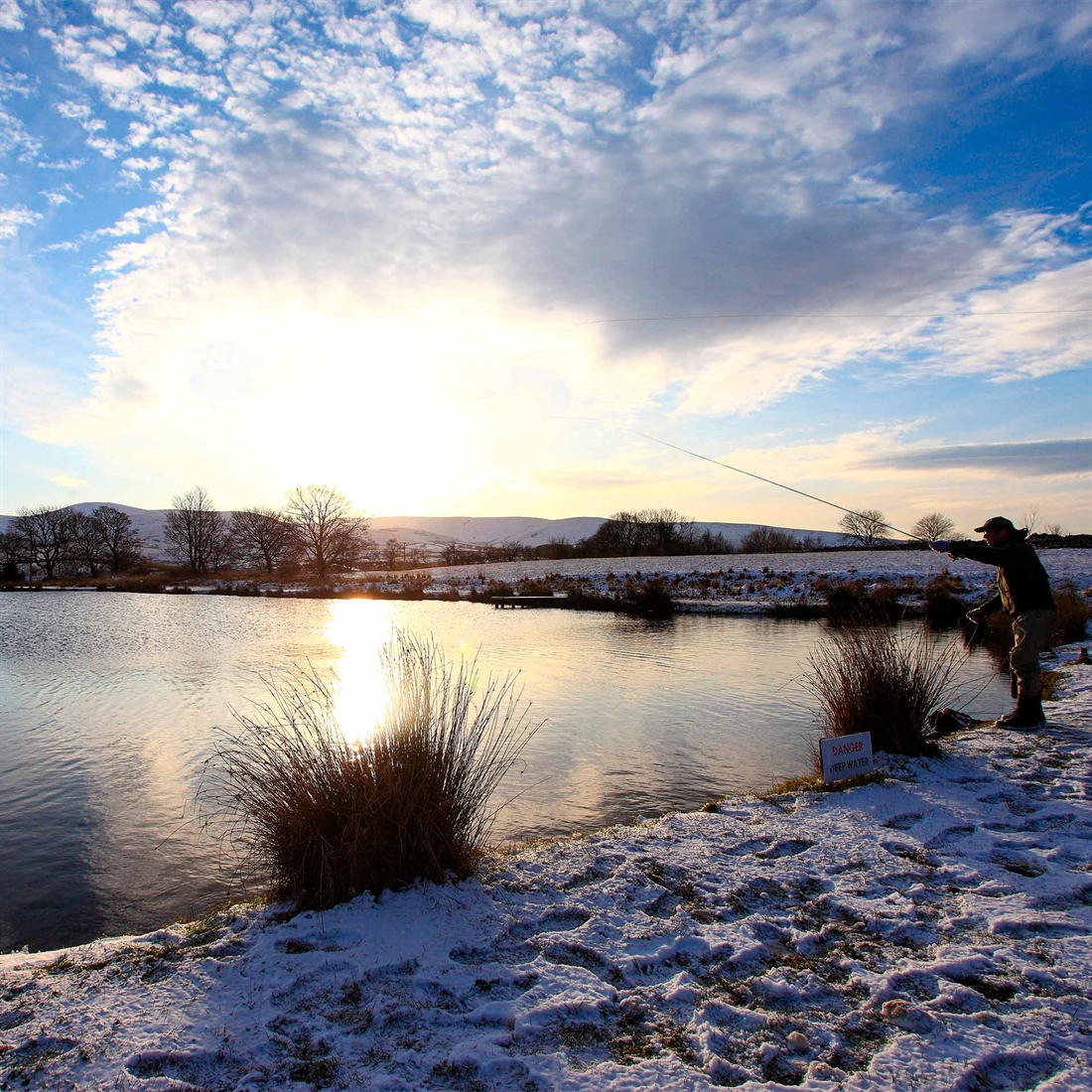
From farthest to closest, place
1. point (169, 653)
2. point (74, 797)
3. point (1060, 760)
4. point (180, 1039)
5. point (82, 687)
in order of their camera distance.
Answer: point (169, 653)
point (82, 687)
point (74, 797)
point (1060, 760)
point (180, 1039)

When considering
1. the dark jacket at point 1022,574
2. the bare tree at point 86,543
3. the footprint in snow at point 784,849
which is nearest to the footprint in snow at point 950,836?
the footprint in snow at point 784,849

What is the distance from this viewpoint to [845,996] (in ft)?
9.86

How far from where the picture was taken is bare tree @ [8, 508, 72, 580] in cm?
6906

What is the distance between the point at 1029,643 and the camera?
7.17m

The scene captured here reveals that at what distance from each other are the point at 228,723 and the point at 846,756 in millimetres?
7787

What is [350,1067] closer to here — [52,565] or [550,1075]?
[550,1075]

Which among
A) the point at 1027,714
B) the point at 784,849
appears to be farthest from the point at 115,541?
the point at 784,849

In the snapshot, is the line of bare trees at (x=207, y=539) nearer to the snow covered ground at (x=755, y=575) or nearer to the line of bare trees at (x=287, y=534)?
the line of bare trees at (x=287, y=534)

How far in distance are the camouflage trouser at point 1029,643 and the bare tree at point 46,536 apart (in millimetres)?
80293

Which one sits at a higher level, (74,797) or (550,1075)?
(550,1075)

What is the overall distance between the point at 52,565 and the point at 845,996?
84.3 meters

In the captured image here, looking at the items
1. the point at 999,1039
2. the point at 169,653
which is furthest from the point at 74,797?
the point at 169,653

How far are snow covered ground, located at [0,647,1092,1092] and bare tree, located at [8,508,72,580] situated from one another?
3132 inches

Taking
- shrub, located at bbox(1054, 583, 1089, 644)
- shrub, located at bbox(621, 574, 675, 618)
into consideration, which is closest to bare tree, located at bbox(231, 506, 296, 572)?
shrub, located at bbox(621, 574, 675, 618)
